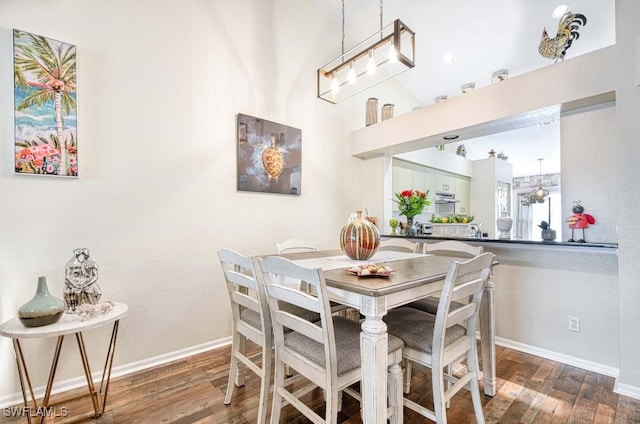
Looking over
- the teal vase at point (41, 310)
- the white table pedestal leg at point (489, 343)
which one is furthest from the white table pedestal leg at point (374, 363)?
the teal vase at point (41, 310)

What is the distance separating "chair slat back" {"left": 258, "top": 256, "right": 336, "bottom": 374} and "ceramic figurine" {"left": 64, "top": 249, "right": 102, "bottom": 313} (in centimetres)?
114

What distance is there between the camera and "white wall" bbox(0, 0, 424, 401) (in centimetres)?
174

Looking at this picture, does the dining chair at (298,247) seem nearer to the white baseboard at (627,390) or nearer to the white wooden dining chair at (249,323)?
the white wooden dining chair at (249,323)

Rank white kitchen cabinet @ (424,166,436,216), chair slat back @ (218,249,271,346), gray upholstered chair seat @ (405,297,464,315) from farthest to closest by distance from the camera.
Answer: white kitchen cabinet @ (424,166,436,216)
gray upholstered chair seat @ (405,297,464,315)
chair slat back @ (218,249,271,346)

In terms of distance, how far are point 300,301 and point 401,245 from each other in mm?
1482

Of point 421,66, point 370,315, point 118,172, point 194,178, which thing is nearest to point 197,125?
point 194,178

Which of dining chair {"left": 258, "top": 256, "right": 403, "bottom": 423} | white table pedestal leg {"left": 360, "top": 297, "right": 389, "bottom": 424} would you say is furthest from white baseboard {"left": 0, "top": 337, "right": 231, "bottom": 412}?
white table pedestal leg {"left": 360, "top": 297, "right": 389, "bottom": 424}

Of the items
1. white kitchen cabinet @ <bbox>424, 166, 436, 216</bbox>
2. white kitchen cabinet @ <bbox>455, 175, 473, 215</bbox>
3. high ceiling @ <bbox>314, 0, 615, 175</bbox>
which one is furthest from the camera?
white kitchen cabinet @ <bbox>455, 175, 473, 215</bbox>

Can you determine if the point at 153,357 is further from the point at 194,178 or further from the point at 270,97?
the point at 270,97

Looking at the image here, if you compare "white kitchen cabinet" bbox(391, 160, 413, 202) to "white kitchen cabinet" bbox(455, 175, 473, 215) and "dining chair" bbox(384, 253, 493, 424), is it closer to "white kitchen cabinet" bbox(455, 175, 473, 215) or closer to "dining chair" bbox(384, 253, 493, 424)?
"white kitchen cabinet" bbox(455, 175, 473, 215)

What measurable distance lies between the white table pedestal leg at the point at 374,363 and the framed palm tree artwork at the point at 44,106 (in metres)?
2.04

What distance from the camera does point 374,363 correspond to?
1.09 m

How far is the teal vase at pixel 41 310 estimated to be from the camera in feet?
4.67

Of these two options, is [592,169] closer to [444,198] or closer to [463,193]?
[444,198]
